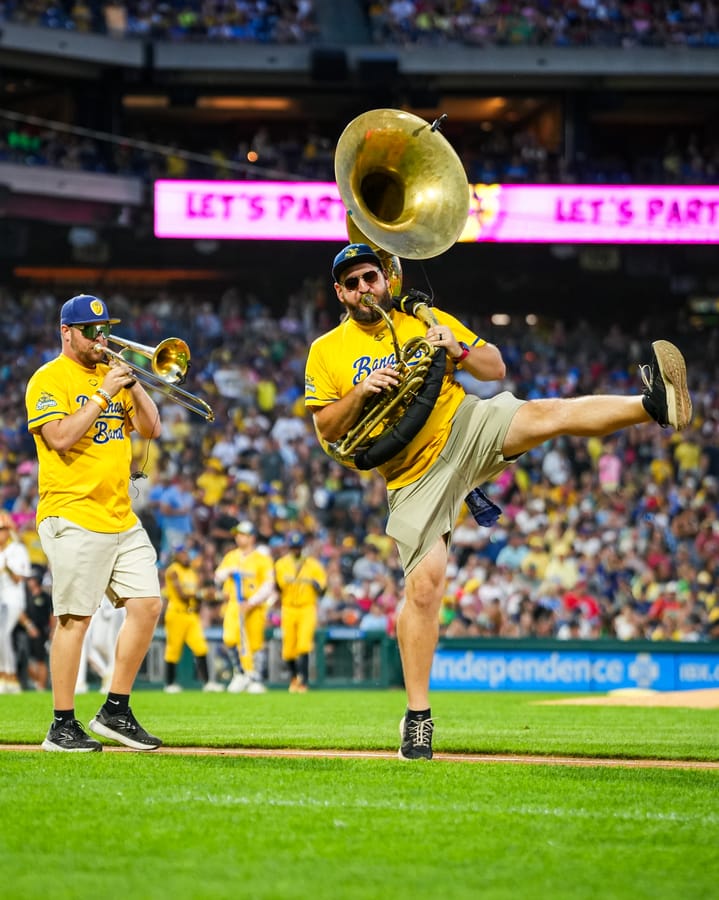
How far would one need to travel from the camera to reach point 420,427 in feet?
22.2

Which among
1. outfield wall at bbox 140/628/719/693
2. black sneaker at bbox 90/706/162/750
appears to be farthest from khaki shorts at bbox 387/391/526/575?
outfield wall at bbox 140/628/719/693

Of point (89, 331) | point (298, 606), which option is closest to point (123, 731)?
point (89, 331)

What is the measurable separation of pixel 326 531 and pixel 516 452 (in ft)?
52.9

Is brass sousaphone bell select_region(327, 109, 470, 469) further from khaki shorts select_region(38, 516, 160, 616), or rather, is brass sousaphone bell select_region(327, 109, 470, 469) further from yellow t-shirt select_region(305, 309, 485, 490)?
khaki shorts select_region(38, 516, 160, 616)

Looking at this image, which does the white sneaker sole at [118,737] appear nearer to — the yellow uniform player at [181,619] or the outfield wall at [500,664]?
the yellow uniform player at [181,619]

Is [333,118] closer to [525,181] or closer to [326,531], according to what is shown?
[525,181]

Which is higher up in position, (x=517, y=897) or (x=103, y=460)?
(x=103, y=460)

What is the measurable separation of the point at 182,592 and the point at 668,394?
12197mm

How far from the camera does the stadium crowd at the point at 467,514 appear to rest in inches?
786

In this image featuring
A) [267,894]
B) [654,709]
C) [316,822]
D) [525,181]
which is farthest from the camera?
[525,181]

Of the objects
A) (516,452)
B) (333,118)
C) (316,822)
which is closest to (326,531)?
(333,118)

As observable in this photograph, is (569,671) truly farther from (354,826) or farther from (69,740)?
(354,826)

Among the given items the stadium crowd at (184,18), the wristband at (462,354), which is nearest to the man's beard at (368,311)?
the wristband at (462,354)

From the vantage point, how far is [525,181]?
93.6ft
